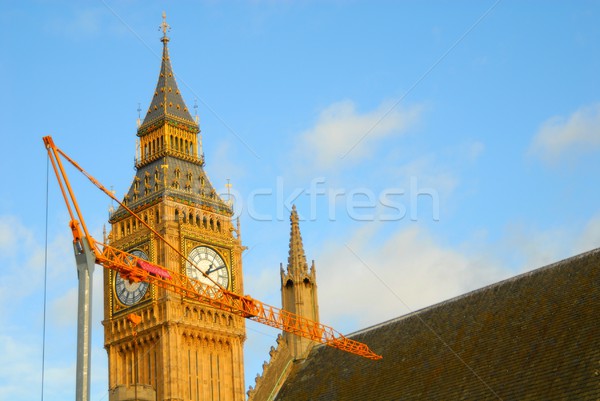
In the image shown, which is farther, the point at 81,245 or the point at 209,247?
the point at 209,247

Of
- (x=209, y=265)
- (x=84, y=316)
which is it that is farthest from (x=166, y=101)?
(x=84, y=316)

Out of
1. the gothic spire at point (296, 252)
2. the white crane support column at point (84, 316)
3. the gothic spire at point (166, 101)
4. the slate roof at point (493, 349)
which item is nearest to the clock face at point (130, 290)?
the gothic spire at point (166, 101)

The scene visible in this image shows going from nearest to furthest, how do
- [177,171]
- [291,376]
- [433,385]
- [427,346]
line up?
[433,385] → [427,346] → [291,376] → [177,171]

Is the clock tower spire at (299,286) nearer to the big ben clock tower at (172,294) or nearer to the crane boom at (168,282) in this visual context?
the crane boom at (168,282)

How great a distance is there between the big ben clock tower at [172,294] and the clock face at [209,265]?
0.08 meters

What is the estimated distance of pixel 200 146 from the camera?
9319 centimetres

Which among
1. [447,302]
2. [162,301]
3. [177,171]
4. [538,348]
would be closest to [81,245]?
[447,302]

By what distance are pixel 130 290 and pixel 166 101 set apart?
17802 mm

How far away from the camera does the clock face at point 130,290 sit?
8375cm

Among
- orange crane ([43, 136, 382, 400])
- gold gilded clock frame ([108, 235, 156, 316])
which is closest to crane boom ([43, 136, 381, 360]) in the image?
orange crane ([43, 136, 382, 400])

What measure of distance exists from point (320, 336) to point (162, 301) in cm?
2643

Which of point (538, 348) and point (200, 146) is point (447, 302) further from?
point (200, 146)

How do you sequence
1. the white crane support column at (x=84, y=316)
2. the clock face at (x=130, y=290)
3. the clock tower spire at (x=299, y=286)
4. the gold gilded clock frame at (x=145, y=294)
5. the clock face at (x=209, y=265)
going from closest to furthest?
the white crane support column at (x=84, y=316), the clock tower spire at (x=299, y=286), the gold gilded clock frame at (x=145, y=294), the clock face at (x=130, y=290), the clock face at (x=209, y=265)

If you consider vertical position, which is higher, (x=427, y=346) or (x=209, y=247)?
(x=209, y=247)
